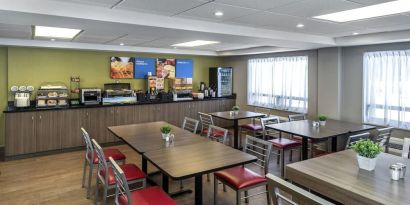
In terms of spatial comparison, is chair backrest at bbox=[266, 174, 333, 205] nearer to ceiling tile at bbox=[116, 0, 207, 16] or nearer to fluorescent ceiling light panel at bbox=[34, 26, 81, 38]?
ceiling tile at bbox=[116, 0, 207, 16]

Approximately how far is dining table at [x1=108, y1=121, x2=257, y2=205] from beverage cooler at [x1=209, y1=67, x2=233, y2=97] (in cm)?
398

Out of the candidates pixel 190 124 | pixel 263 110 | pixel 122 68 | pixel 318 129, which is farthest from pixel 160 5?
pixel 263 110

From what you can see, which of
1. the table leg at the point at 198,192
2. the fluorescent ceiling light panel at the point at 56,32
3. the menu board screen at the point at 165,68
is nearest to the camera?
the table leg at the point at 198,192

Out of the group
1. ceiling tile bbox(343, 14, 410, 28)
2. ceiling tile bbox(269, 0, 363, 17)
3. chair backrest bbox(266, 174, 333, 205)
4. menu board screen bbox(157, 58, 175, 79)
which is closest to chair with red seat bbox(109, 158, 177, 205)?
chair backrest bbox(266, 174, 333, 205)

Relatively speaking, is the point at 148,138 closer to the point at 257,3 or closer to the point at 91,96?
the point at 257,3

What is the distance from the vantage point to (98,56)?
644cm

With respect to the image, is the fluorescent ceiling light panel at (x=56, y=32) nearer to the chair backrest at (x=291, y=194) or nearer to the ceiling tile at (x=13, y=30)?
Answer: the ceiling tile at (x=13, y=30)

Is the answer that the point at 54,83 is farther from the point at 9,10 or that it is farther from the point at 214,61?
the point at 214,61

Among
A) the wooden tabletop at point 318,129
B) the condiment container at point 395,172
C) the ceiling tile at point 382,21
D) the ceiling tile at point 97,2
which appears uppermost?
the ceiling tile at point 382,21

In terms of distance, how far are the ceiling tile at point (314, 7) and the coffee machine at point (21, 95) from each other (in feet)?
15.7

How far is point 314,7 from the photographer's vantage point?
2.84 m

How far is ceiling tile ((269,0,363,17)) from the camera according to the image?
8.75ft

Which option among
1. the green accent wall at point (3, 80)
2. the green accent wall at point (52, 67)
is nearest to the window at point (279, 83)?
the green accent wall at point (52, 67)

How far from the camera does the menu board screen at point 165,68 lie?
7.21m
